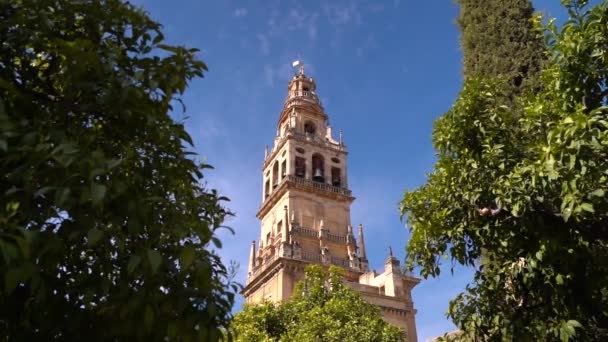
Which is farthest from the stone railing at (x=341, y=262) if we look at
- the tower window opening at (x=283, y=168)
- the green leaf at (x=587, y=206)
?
the green leaf at (x=587, y=206)

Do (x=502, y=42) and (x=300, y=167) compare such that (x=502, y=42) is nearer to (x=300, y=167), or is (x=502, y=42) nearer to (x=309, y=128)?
(x=300, y=167)

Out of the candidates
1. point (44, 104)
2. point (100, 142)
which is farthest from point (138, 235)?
point (44, 104)

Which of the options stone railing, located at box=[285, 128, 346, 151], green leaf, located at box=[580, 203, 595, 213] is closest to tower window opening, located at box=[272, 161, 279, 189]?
stone railing, located at box=[285, 128, 346, 151]

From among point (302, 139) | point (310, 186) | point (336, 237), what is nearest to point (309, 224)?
point (336, 237)

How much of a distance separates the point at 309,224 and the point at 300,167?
5294mm

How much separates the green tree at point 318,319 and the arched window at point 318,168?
18015 millimetres

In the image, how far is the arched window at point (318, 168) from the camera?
41.7 m

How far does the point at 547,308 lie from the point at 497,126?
108 inches

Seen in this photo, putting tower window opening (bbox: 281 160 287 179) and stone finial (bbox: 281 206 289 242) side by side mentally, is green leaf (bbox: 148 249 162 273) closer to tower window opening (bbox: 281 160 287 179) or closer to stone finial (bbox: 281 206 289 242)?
stone finial (bbox: 281 206 289 242)

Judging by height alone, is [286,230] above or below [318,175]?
below

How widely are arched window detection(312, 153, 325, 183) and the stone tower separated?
81mm

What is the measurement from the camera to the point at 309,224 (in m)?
38.9

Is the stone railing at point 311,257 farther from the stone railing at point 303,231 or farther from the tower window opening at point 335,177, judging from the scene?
the tower window opening at point 335,177

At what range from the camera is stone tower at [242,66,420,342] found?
35.2 meters
